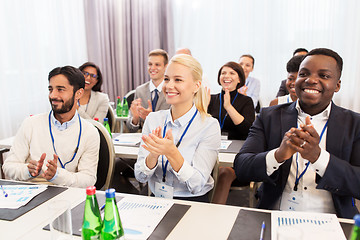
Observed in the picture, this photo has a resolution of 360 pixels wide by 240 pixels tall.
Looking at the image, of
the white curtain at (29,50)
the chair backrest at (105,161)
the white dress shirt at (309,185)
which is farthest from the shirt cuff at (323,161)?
the white curtain at (29,50)

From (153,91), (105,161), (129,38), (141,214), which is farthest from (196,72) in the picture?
(129,38)

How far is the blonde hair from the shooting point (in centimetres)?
192

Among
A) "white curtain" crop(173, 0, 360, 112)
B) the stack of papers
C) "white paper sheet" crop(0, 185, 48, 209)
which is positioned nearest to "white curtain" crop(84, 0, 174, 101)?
"white curtain" crop(173, 0, 360, 112)

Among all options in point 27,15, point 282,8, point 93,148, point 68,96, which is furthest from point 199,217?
point 282,8

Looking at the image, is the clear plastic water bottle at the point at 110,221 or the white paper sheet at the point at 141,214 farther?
the white paper sheet at the point at 141,214

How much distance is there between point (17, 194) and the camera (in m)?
1.57

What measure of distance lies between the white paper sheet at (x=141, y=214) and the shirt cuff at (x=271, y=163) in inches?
20.2

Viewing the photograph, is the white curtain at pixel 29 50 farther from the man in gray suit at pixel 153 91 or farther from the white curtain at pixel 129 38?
the man in gray suit at pixel 153 91

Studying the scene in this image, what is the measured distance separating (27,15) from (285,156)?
3.87 meters

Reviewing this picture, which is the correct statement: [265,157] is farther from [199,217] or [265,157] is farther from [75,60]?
[75,60]

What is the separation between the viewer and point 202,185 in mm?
1752

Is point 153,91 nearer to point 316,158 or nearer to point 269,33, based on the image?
point 316,158

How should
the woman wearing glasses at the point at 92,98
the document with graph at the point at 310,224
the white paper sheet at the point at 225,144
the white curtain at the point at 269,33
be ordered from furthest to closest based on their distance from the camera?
the white curtain at the point at 269,33 → the woman wearing glasses at the point at 92,98 → the white paper sheet at the point at 225,144 → the document with graph at the point at 310,224

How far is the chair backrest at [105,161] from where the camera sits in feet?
6.98
